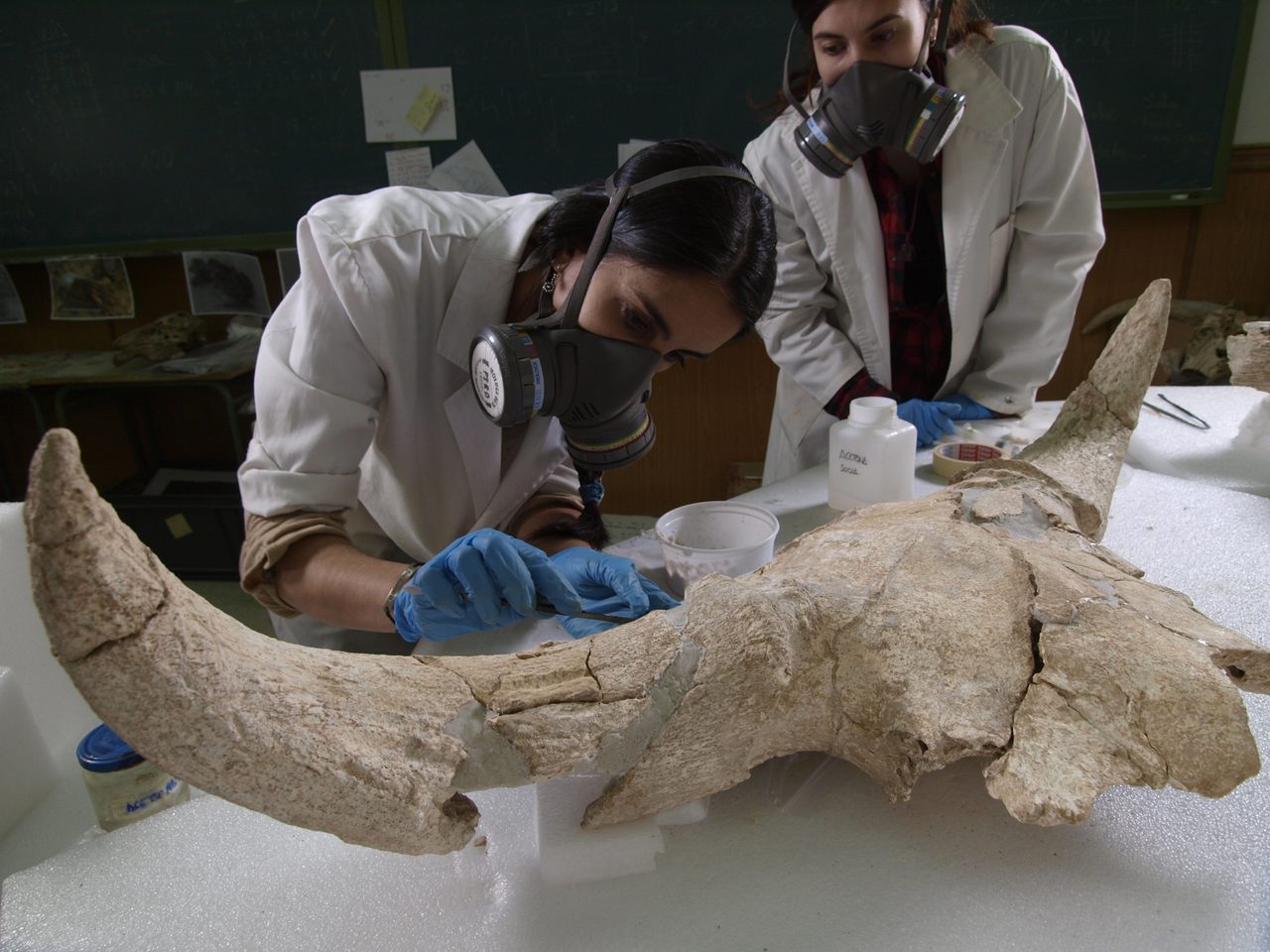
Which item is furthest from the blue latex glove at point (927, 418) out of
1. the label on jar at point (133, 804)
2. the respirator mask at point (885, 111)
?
the label on jar at point (133, 804)

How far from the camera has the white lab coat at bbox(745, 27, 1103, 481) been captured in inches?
79.9

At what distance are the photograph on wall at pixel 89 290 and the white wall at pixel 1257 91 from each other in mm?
5052

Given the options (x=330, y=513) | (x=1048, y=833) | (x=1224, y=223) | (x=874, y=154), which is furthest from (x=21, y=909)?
(x=1224, y=223)

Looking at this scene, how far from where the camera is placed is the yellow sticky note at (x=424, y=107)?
3.55 m

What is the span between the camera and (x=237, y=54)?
3561 mm

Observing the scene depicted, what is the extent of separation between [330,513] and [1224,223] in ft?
13.0

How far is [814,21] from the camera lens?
1875 millimetres

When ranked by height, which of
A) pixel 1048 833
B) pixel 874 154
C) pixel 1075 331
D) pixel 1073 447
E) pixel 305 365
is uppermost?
pixel 874 154

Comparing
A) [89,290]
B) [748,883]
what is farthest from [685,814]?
[89,290]

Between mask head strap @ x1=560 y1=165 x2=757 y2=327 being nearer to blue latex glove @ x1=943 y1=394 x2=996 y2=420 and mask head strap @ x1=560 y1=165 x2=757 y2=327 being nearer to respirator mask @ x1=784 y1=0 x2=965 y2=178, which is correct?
respirator mask @ x1=784 y1=0 x2=965 y2=178

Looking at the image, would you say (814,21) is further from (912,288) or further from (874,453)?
(874,453)

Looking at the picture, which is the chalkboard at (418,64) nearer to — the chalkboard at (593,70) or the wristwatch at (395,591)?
the chalkboard at (593,70)

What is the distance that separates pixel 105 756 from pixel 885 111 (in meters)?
1.85

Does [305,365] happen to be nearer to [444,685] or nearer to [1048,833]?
[444,685]
